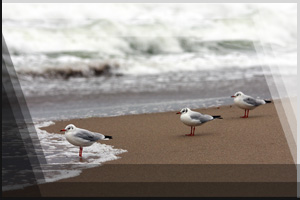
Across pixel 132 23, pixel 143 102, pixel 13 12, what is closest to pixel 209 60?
pixel 132 23

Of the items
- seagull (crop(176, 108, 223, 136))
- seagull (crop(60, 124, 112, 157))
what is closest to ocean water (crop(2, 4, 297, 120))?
seagull (crop(176, 108, 223, 136))

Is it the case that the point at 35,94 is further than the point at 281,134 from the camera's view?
Yes

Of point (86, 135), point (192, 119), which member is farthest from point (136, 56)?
point (86, 135)

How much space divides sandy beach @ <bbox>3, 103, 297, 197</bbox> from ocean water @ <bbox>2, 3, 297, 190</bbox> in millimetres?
1827

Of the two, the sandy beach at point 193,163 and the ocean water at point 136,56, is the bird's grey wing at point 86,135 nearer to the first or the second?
the sandy beach at point 193,163

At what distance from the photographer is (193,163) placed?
4156 mm

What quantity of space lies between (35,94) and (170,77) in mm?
2957

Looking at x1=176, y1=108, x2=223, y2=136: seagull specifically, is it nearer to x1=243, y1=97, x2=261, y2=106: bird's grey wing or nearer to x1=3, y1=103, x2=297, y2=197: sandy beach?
x1=3, y1=103, x2=297, y2=197: sandy beach

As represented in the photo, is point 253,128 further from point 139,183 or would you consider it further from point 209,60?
point 209,60

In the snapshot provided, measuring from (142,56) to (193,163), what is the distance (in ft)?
26.9

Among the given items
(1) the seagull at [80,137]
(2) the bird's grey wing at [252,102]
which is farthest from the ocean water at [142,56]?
(1) the seagull at [80,137]

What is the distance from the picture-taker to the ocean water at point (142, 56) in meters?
8.48

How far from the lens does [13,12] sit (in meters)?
11.7

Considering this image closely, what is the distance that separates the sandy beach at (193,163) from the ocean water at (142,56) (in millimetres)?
1827
